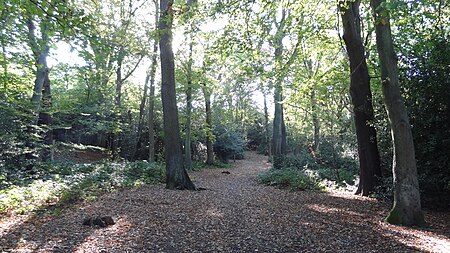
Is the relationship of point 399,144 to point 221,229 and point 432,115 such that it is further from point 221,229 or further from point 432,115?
point 221,229

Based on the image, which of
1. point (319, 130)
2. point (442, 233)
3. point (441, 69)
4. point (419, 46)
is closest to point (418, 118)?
point (441, 69)

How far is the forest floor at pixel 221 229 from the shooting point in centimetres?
437

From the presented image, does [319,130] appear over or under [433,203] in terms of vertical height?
over

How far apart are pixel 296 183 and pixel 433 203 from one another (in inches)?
174

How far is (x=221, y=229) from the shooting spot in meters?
5.31

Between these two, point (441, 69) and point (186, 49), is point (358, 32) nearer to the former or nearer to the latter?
point (441, 69)

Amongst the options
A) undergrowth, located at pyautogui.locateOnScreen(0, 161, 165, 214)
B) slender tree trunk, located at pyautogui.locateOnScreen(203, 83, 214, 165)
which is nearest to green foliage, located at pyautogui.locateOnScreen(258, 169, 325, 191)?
undergrowth, located at pyautogui.locateOnScreen(0, 161, 165, 214)

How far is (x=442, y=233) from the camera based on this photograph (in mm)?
5133

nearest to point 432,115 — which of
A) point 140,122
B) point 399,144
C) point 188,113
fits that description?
point 399,144

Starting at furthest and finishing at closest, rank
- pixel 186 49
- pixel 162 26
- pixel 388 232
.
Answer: pixel 186 49 → pixel 162 26 → pixel 388 232

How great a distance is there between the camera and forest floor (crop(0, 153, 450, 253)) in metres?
4.37

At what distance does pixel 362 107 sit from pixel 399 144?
2.87 meters

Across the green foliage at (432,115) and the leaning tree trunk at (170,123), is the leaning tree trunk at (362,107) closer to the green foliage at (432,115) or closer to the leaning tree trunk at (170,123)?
the green foliage at (432,115)

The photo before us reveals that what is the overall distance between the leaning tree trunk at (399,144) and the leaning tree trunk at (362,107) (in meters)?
2.30
